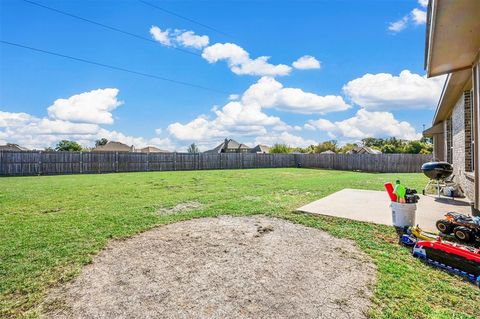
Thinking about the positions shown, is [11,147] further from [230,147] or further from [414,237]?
[414,237]

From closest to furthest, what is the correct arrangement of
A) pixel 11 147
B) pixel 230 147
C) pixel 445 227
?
pixel 445 227 → pixel 11 147 → pixel 230 147

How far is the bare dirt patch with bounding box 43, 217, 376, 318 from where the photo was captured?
1.85m

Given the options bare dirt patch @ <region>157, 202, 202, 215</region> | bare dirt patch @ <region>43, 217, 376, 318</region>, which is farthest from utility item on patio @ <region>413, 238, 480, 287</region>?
bare dirt patch @ <region>157, 202, 202, 215</region>

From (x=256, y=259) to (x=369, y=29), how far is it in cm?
1188

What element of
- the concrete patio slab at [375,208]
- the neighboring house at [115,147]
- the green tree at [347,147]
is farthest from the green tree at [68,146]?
the concrete patio slab at [375,208]

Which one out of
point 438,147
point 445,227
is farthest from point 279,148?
point 445,227

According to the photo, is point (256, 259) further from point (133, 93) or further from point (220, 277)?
point (133, 93)

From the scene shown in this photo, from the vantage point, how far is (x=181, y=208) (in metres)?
5.48

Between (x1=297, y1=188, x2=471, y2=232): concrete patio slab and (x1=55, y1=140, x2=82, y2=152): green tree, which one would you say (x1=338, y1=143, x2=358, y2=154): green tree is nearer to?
(x1=297, y1=188, x2=471, y2=232): concrete patio slab

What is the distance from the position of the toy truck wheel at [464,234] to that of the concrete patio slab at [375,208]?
0.40 metres

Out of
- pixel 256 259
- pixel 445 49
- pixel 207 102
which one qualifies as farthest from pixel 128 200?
pixel 207 102

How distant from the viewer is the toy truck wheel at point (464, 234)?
314cm

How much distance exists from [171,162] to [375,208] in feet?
59.6

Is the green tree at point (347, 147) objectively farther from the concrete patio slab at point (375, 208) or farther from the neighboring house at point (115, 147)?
the concrete patio slab at point (375, 208)
